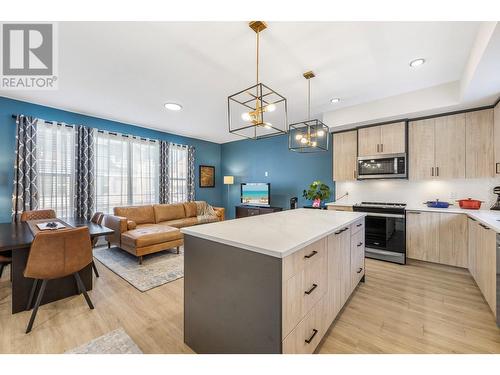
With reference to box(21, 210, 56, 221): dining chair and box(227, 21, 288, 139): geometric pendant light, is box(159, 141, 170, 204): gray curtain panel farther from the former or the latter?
box(21, 210, 56, 221): dining chair

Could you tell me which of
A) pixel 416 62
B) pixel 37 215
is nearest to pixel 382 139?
pixel 416 62

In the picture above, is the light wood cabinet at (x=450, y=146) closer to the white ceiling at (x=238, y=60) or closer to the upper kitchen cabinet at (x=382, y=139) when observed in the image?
the upper kitchen cabinet at (x=382, y=139)

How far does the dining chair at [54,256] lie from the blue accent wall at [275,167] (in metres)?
4.33

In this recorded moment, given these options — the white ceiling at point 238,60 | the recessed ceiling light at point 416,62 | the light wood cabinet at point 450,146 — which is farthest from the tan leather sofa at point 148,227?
the light wood cabinet at point 450,146

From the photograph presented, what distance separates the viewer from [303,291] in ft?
4.32

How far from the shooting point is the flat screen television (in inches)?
227

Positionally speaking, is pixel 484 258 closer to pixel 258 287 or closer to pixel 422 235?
pixel 422 235

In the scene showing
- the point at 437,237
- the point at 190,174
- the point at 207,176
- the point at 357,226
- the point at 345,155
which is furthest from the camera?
the point at 207,176

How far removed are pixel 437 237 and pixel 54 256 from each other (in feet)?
15.6

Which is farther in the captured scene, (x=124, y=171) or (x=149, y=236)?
(x=124, y=171)

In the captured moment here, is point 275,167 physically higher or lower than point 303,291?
higher

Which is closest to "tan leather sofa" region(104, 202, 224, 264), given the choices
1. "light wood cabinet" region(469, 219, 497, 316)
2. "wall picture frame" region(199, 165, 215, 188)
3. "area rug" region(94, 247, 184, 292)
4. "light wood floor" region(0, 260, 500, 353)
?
"area rug" region(94, 247, 184, 292)
